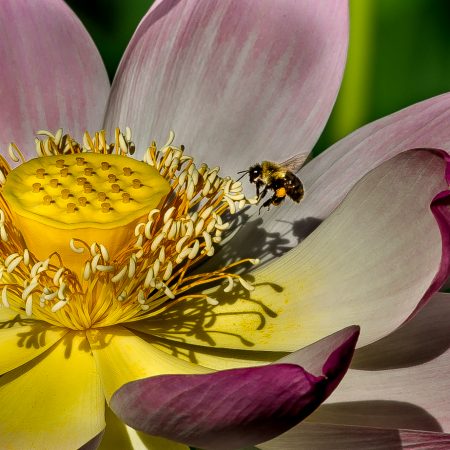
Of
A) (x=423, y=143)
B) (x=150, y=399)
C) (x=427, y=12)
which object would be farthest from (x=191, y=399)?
(x=427, y=12)

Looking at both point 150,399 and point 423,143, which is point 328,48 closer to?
point 423,143

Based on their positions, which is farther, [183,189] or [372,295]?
[183,189]

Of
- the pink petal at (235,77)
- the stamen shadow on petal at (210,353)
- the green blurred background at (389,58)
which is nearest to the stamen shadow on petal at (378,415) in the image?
the stamen shadow on petal at (210,353)

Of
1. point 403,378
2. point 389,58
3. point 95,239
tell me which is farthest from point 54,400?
point 389,58

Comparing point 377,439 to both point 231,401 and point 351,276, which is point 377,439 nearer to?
point 231,401

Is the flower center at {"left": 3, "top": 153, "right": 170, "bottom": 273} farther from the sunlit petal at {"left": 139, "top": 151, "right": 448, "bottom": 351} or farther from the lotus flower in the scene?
the sunlit petal at {"left": 139, "top": 151, "right": 448, "bottom": 351}

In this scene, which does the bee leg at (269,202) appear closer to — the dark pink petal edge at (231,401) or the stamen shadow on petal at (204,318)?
the stamen shadow on petal at (204,318)
